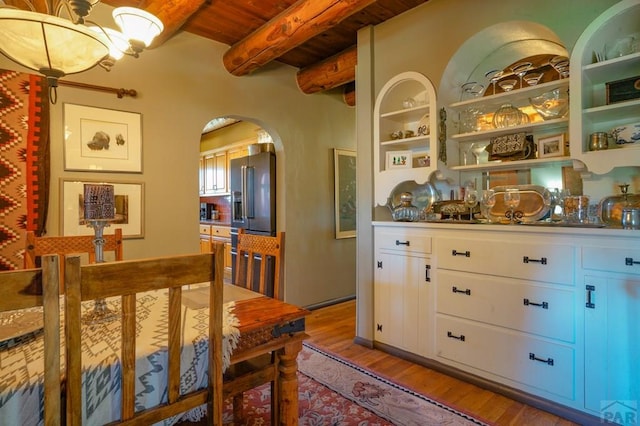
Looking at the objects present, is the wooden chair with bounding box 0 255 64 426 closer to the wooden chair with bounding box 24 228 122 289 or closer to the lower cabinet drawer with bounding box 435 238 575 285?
the wooden chair with bounding box 24 228 122 289

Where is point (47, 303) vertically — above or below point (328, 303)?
above

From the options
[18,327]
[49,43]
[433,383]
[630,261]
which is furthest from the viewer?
[433,383]

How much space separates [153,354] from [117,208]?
2050 millimetres

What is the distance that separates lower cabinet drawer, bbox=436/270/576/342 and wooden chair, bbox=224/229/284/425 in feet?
3.98

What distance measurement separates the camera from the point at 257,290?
187 cm

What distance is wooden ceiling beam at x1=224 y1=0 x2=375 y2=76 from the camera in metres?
2.19

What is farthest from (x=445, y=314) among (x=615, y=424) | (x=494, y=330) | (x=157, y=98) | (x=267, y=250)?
(x=157, y=98)

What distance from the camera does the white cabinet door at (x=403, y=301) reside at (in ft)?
7.93

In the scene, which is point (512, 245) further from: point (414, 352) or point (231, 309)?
point (231, 309)

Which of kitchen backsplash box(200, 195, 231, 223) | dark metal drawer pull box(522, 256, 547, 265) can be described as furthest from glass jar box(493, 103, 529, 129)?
kitchen backsplash box(200, 195, 231, 223)

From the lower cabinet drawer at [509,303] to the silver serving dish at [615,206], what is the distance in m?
0.46

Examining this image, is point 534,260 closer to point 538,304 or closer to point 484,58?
point 538,304

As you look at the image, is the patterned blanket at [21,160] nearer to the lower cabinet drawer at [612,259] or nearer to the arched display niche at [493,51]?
the arched display niche at [493,51]

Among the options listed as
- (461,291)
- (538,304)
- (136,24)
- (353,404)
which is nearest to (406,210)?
(461,291)
